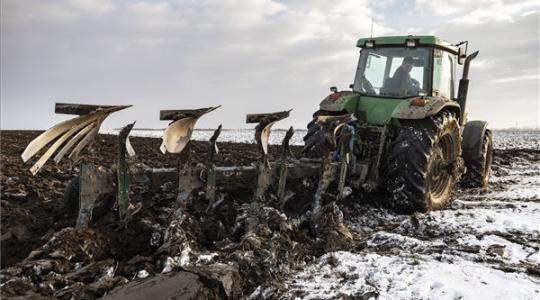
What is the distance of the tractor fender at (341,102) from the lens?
5.97m

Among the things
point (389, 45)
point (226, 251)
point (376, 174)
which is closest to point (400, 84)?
point (389, 45)

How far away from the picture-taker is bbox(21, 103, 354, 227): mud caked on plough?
3369mm

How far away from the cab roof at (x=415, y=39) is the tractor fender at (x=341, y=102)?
2.57ft

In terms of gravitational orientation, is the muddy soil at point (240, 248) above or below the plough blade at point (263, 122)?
below

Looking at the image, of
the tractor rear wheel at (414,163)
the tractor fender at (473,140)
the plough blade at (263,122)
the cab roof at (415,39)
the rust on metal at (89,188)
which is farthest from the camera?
the tractor fender at (473,140)

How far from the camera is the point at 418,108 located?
17.7 feet

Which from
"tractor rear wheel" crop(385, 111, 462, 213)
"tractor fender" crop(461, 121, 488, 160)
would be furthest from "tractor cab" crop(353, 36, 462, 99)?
"tractor fender" crop(461, 121, 488, 160)

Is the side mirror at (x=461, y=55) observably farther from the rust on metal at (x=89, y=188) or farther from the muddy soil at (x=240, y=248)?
the rust on metal at (x=89, y=188)

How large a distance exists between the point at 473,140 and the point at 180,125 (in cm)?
522

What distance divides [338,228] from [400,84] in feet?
8.73

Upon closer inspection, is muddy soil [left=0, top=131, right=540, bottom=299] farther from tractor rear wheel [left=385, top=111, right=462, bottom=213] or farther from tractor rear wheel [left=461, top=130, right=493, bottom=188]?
tractor rear wheel [left=461, top=130, right=493, bottom=188]

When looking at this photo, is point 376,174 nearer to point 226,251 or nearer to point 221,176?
point 221,176

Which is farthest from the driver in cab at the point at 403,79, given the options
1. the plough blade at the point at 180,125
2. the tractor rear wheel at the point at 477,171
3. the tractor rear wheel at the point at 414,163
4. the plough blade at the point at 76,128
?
the plough blade at the point at 76,128

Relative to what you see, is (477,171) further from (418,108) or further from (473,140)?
(418,108)
